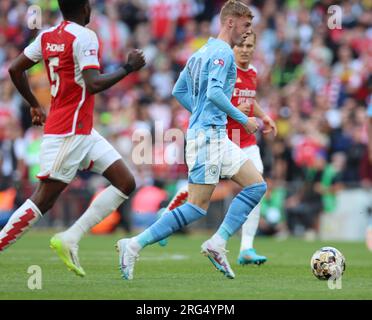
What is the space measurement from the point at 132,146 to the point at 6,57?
5.52 meters

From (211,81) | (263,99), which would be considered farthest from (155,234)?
(263,99)

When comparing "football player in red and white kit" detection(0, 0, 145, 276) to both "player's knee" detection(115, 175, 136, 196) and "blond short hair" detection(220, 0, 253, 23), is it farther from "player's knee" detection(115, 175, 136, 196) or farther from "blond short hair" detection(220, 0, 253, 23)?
"blond short hair" detection(220, 0, 253, 23)

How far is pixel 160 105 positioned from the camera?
73.9 feet

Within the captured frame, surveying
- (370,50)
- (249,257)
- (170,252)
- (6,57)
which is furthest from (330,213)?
(6,57)

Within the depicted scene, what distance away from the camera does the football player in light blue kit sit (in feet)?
30.8

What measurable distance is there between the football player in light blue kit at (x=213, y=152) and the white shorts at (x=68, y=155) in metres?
0.78

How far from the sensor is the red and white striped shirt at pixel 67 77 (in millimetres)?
9234

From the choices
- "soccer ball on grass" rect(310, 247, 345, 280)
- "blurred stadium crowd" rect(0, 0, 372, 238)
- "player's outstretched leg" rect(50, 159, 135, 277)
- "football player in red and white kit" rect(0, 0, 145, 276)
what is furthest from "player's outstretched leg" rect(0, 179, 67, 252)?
"blurred stadium crowd" rect(0, 0, 372, 238)

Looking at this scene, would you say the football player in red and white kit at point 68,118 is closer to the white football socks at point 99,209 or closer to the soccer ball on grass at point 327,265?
the white football socks at point 99,209

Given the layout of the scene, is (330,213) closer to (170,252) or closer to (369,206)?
(369,206)

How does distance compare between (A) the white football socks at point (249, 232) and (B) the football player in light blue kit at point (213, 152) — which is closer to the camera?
(B) the football player in light blue kit at point (213, 152)

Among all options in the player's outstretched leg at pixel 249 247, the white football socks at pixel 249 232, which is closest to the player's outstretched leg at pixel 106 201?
the player's outstretched leg at pixel 249 247

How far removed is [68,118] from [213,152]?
1396 mm

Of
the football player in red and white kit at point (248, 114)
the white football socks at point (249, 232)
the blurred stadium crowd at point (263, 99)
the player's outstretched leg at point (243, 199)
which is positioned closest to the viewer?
the player's outstretched leg at point (243, 199)
